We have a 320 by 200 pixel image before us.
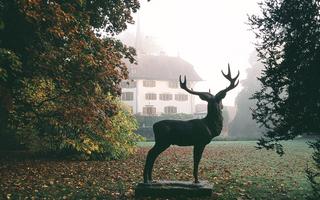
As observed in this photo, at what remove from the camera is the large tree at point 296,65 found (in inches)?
320

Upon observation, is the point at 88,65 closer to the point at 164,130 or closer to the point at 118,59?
the point at 118,59

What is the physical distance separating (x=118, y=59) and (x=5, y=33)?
4.29 meters

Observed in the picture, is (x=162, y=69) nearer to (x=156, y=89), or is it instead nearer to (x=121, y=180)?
(x=156, y=89)

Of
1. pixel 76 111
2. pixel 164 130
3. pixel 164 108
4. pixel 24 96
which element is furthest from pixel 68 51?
pixel 164 108

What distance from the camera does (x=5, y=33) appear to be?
44.5ft

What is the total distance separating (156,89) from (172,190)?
186 feet

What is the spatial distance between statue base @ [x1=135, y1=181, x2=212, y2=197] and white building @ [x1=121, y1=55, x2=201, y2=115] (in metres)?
53.1

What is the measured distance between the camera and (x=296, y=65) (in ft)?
27.6

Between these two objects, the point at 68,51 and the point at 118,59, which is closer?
the point at 68,51

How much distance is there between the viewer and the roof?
65.5m

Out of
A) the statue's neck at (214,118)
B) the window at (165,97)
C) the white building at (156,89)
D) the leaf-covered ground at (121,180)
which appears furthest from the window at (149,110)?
the statue's neck at (214,118)

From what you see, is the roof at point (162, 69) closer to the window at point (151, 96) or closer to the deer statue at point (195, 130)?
the window at point (151, 96)

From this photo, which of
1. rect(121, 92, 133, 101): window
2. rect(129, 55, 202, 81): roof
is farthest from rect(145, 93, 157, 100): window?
rect(129, 55, 202, 81): roof

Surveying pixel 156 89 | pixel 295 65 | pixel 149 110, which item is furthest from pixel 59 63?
pixel 156 89
